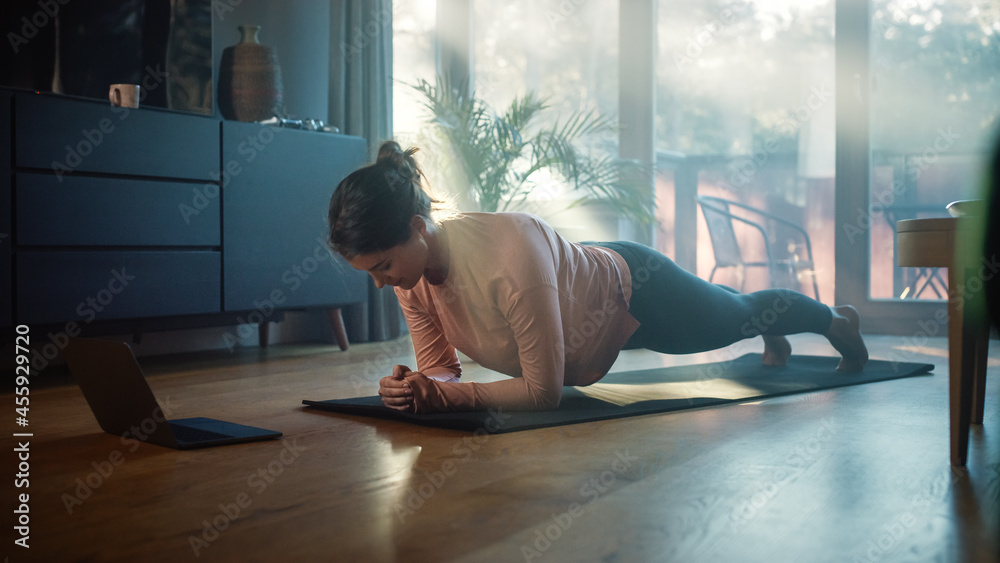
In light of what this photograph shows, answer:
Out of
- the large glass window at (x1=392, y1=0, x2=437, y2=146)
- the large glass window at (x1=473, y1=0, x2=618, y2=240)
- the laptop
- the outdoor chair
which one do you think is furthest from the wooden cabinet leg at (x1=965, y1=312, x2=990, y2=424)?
the large glass window at (x1=392, y1=0, x2=437, y2=146)

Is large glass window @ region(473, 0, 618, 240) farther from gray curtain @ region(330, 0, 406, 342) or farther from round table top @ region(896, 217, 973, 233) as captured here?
round table top @ region(896, 217, 973, 233)

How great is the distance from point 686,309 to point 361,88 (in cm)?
238

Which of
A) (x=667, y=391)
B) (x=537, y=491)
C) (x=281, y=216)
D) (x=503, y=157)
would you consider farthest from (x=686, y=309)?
(x=281, y=216)

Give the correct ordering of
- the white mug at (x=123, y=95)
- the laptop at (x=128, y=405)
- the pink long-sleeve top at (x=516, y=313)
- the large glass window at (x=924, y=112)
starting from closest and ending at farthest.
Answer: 1. the laptop at (x=128, y=405)
2. the pink long-sleeve top at (x=516, y=313)
3. the white mug at (x=123, y=95)
4. the large glass window at (x=924, y=112)

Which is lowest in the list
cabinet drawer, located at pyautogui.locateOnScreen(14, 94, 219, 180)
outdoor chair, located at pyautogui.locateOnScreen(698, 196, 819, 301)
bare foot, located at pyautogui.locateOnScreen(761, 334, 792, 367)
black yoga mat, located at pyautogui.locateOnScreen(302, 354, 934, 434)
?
black yoga mat, located at pyautogui.locateOnScreen(302, 354, 934, 434)

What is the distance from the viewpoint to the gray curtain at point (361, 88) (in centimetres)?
399

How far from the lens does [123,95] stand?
2834 mm

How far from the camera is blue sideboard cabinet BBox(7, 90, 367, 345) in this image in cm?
259

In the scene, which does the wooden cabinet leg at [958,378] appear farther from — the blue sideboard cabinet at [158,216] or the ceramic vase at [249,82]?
the ceramic vase at [249,82]

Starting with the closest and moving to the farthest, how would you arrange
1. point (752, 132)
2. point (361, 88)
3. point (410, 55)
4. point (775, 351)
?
point (775, 351) → point (361, 88) → point (752, 132) → point (410, 55)

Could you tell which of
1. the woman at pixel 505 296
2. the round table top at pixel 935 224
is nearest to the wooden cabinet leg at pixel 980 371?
the round table top at pixel 935 224

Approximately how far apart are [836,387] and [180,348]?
102 inches

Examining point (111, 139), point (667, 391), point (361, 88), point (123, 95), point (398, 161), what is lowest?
point (667, 391)

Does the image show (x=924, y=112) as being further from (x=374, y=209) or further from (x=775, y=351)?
(x=374, y=209)
